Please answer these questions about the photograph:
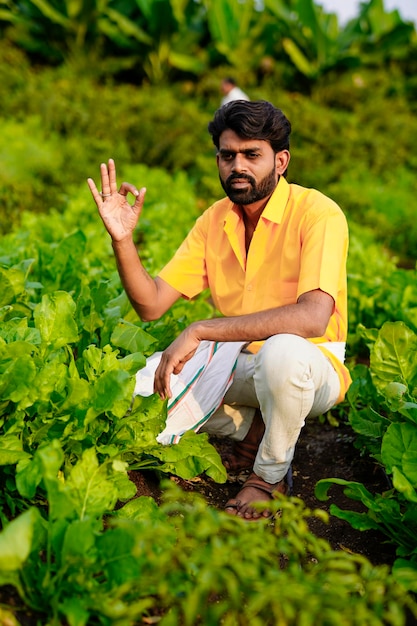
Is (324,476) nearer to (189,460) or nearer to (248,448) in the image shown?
(248,448)

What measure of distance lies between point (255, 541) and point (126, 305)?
199 cm

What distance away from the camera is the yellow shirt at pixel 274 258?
2.86 metres

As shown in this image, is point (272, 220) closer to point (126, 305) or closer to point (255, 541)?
point (126, 305)

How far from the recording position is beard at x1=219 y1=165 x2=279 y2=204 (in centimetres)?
303

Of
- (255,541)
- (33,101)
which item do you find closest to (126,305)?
(255,541)

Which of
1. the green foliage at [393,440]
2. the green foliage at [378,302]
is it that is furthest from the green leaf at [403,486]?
the green foliage at [378,302]

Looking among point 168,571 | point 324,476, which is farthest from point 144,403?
point 324,476

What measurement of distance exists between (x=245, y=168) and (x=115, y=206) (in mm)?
547

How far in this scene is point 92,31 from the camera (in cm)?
1421

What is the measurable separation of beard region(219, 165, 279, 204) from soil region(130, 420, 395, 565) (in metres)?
1.17

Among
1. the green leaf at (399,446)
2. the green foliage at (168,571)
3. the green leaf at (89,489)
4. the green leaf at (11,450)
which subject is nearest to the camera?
the green foliage at (168,571)

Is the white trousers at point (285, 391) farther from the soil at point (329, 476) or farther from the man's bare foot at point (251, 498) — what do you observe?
the soil at point (329, 476)

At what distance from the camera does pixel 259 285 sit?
3.13 metres

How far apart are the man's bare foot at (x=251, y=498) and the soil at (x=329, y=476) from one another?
15cm
